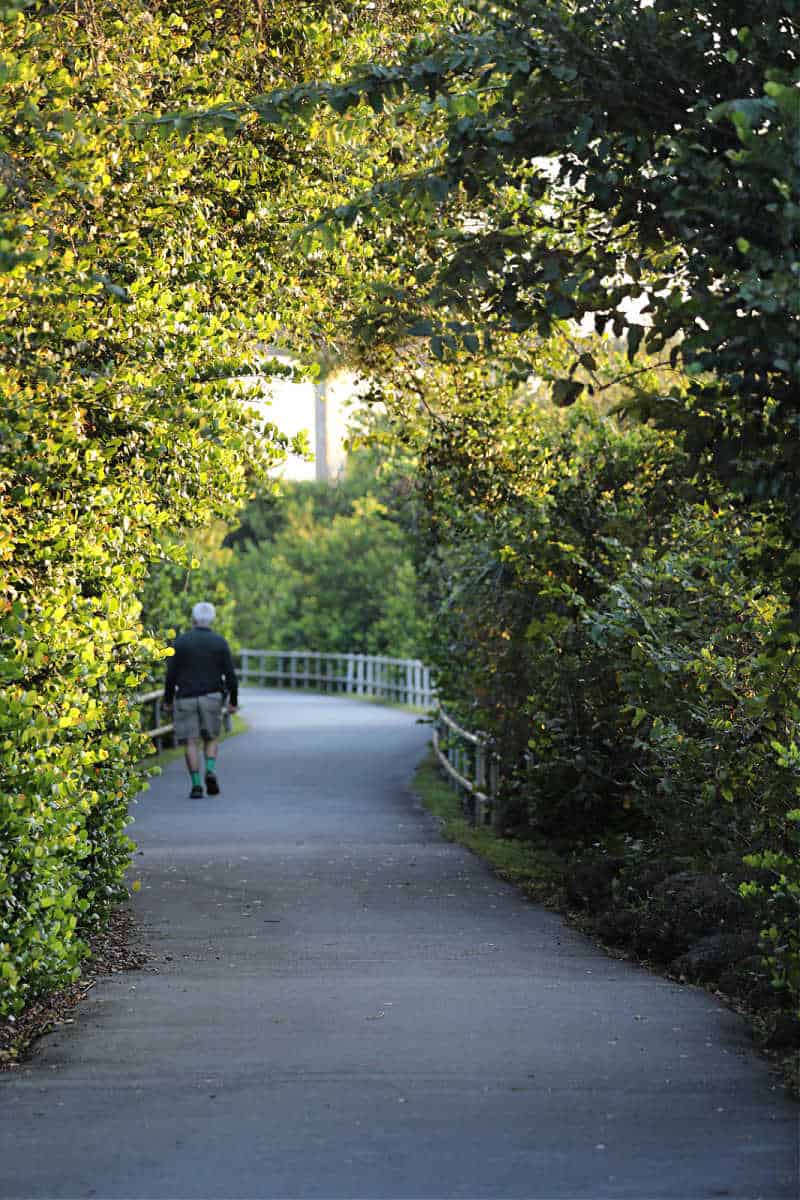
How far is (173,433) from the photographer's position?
848cm

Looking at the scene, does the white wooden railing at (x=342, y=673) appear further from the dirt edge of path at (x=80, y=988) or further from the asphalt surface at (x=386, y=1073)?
the asphalt surface at (x=386, y=1073)

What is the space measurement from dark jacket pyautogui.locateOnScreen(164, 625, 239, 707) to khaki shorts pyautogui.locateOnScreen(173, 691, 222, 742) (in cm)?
8

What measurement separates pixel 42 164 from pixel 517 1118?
468 cm

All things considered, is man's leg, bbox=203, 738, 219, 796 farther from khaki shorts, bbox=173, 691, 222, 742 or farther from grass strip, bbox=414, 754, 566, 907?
grass strip, bbox=414, 754, 566, 907

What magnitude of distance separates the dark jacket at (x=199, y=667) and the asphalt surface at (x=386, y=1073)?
6196mm

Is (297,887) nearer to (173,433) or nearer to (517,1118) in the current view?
(173,433)

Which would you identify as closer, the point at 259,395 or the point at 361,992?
the point at 361,992

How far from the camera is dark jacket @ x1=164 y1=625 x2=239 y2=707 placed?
58.9ft

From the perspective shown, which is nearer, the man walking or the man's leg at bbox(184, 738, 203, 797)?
the man walking

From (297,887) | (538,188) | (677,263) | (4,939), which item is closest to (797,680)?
(677,263)

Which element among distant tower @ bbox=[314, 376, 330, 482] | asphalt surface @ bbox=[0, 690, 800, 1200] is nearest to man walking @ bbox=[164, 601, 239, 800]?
asphalt surface @ bbox=[0, 690, 800, 1200]

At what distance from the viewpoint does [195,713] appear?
18062 mm

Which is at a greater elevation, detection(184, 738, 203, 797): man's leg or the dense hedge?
the dense hedge

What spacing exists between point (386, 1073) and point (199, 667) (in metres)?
12.1
